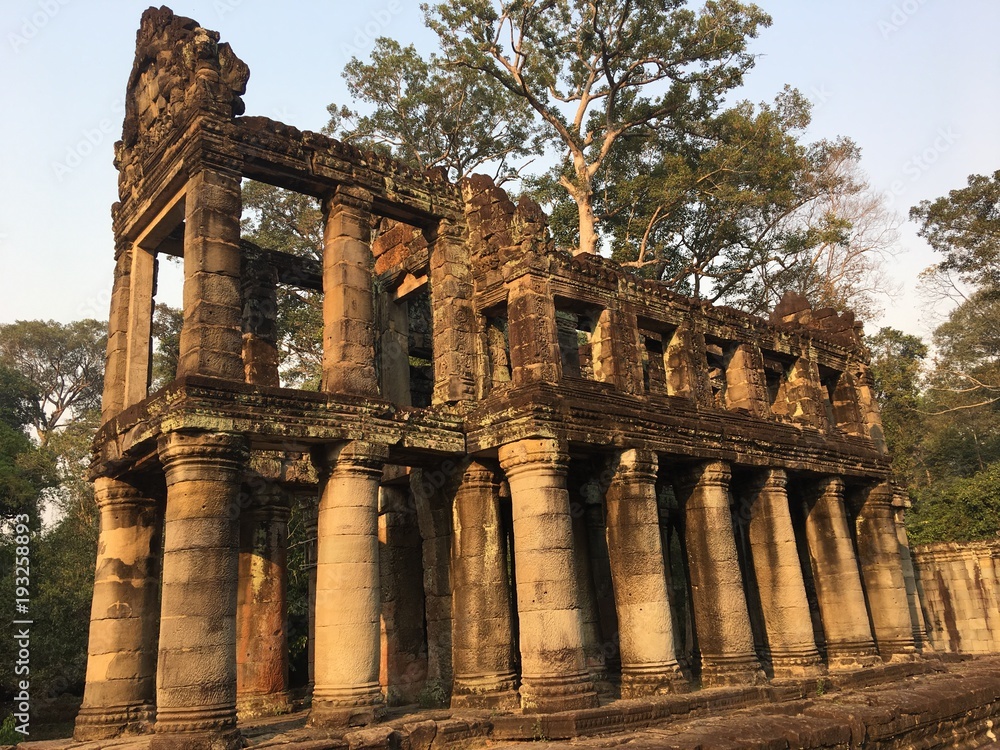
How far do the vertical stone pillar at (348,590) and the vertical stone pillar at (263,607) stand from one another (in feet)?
14.4

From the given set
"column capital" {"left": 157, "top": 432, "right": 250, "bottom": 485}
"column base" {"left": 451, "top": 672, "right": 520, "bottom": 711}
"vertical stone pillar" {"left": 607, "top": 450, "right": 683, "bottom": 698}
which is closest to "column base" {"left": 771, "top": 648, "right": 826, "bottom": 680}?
"vertical stone pillar" {"left": 607, "top": 450, "right": 683, "bottom": 698}

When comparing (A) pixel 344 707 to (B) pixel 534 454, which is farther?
(B) pixel 534 454

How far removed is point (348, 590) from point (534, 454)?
10.7 feet

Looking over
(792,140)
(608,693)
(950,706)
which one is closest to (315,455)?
(608,693)

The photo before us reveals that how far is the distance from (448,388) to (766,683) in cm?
721

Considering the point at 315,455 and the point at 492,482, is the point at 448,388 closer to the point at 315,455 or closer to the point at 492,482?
the point at 492,482

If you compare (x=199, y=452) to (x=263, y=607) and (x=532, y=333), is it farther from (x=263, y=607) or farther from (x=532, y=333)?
(x=263, y=607)

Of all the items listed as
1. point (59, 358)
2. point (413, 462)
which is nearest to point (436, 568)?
point (413, 462)

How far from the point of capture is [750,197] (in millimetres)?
24500

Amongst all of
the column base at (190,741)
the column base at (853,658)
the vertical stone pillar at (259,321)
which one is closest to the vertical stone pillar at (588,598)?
the column base at (853,658)

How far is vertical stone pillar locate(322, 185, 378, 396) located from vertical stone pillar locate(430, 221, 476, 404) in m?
1.60

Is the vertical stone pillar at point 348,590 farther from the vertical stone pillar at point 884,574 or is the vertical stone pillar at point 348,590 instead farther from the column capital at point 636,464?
the vertical stone pillar at point 884,574

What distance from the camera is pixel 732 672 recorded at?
13344 millimetres

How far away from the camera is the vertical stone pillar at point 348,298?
11.8 m
